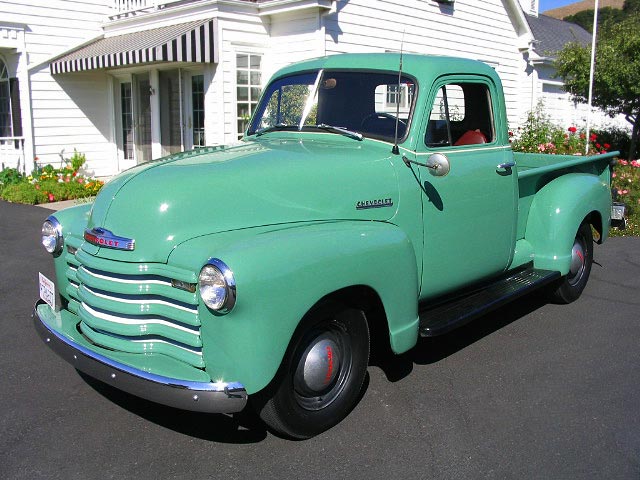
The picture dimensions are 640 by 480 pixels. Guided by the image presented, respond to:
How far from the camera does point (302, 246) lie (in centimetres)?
307

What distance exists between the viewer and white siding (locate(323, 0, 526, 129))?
11438mm

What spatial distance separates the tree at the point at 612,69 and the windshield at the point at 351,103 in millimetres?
10163

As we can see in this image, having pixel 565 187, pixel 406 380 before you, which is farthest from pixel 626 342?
pixel 406 380

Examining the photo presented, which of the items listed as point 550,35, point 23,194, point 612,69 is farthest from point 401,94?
point 550,35

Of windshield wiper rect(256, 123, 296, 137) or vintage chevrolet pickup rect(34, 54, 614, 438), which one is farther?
windshield wiper rect(256, 123, 296, 137)

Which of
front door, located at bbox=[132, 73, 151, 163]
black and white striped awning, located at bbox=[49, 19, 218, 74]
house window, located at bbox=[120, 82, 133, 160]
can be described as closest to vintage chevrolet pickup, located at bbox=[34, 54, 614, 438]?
black and white striped awning, located at bbox=[49, 19, 218, 74]

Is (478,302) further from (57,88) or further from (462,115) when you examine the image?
(57,88)

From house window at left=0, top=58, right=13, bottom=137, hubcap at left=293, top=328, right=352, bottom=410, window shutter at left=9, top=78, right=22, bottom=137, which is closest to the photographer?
hubcap at left=293, top=328, right=352, bottom=410

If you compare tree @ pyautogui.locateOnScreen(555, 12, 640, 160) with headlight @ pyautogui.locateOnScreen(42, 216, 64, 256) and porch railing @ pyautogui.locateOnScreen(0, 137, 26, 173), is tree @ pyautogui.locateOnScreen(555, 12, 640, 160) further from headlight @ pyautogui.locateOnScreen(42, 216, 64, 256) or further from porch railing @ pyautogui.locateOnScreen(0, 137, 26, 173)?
headlight @ pyautogui.locateOnScreen(42, 216, 64, 256)

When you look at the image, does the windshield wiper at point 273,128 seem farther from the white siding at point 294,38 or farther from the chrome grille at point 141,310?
the white siding at point 294,38

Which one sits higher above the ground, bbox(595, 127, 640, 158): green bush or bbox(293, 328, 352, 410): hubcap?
bbox(595, 127, 640, 158): green bush

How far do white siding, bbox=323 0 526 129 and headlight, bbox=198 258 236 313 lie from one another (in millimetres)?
8911

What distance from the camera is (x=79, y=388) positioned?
400 cm

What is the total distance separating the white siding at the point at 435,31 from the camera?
11438 millimetres
